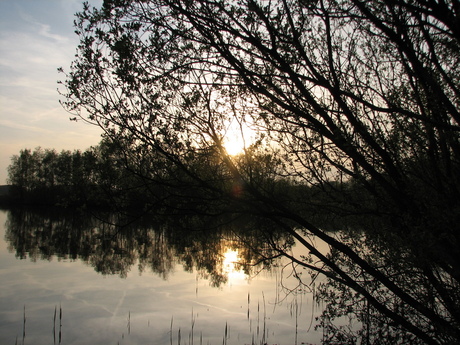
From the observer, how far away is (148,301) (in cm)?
1362

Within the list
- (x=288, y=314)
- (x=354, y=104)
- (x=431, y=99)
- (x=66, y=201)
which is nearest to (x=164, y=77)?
(x=66, y=201)

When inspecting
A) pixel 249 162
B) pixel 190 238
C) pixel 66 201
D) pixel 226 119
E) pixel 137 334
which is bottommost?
pixel 137 334

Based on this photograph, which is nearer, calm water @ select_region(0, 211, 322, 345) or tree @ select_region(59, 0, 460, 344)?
tree @ select_region(59, 0, 460, 344)

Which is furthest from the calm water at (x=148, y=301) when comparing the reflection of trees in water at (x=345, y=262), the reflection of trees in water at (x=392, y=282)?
the reflection of trees in water at (x=392, y=282)

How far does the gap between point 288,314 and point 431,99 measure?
28.1 feet

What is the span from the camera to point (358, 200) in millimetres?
7027

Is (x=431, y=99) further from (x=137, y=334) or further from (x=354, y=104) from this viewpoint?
(x=137, y=334)

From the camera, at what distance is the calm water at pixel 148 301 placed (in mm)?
10031

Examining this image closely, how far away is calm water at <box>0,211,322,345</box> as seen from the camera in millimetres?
10031

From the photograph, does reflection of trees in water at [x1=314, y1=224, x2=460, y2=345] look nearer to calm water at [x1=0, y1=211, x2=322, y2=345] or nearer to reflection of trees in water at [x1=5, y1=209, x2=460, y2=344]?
reflection of trees in water at [x1=5, y1=209, x2=460, y2=344]

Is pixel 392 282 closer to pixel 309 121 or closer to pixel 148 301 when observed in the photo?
pixel 309 121

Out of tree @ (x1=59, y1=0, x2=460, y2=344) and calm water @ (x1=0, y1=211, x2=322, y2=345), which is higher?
tree @ (x1=59, y1=0, x2=460, y2=344)

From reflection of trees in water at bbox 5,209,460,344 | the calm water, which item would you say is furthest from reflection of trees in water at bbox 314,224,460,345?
the calm water

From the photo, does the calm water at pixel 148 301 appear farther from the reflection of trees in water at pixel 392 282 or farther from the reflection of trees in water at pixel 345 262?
the reflection of trees in water at pixel 392 282
